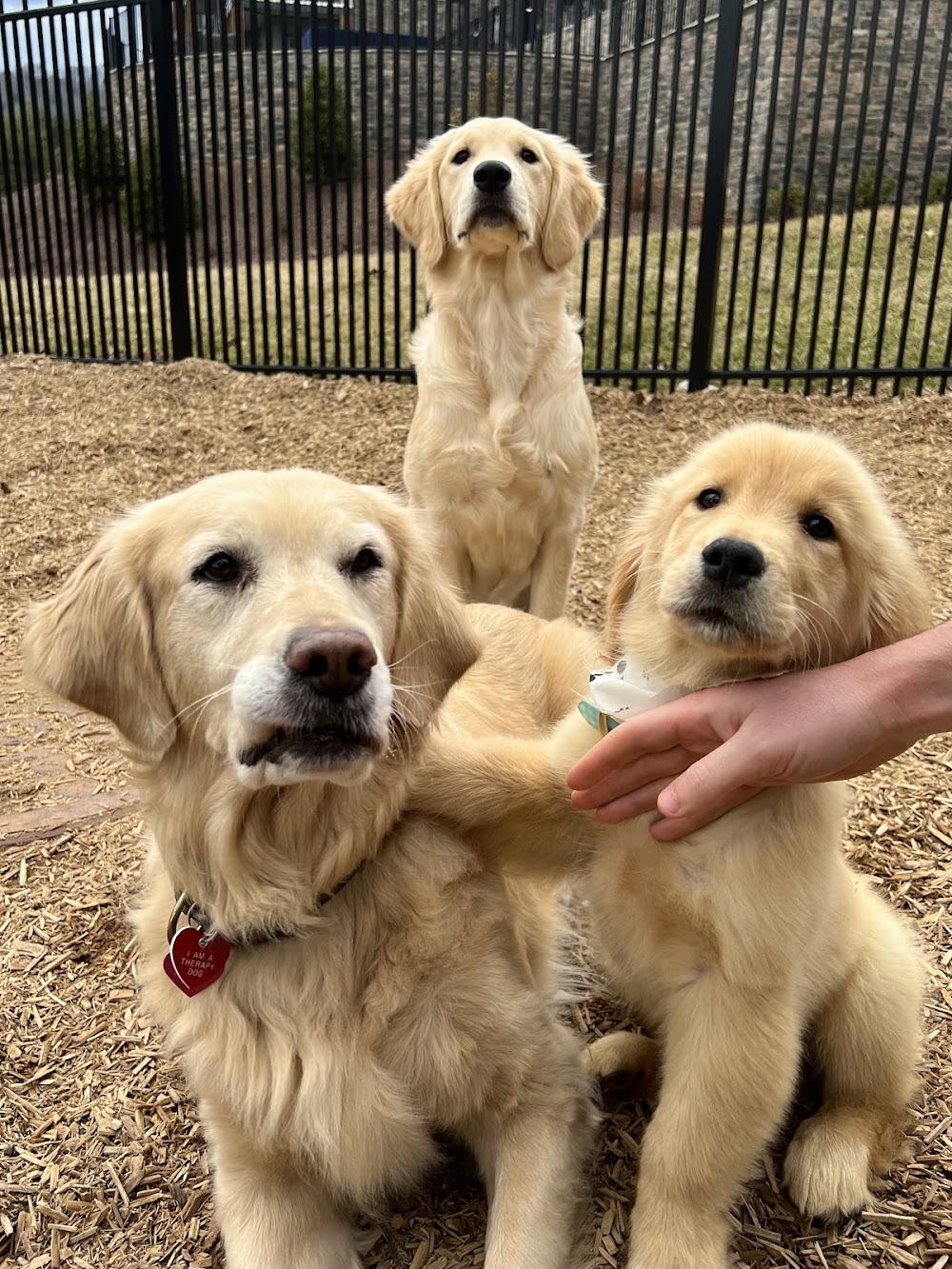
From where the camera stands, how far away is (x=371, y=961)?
174 centimetres

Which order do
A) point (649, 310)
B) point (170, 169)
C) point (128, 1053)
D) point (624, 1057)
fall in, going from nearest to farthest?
1. point (624, 1057)
2. point (128, 1053)
3. point (170, 169)
4. point (649, 310)

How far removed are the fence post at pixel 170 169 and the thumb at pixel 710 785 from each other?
26.9 feet

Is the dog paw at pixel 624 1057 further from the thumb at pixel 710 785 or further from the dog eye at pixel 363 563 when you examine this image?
the dog eye at pixel 363 563

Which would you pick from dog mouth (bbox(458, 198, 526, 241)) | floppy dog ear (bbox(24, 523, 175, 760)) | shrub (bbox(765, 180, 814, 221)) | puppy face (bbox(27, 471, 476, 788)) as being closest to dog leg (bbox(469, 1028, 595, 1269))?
puppy face (bbox(27, 471, 476, 788))

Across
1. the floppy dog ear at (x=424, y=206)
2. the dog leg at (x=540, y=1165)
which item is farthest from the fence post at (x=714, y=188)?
the dog leg at (x=540, y=1165)

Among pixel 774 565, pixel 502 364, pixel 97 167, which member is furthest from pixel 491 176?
pixel 97 167

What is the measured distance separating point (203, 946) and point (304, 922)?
0.19 meters

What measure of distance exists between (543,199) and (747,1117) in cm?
373

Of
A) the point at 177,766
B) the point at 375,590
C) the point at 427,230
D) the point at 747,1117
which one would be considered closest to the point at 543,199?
the point at 427,230

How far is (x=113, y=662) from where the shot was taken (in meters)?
1.79

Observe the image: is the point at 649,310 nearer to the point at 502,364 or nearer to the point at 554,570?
the point at 502,364

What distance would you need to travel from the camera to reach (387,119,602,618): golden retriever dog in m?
4.08

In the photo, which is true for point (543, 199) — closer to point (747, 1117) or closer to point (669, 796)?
point (669, 796)

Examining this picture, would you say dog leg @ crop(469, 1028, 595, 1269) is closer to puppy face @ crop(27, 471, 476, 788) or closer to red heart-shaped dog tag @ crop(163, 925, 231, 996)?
red heart-shaped dog tag @ crop(163, 925, 231, 996)
